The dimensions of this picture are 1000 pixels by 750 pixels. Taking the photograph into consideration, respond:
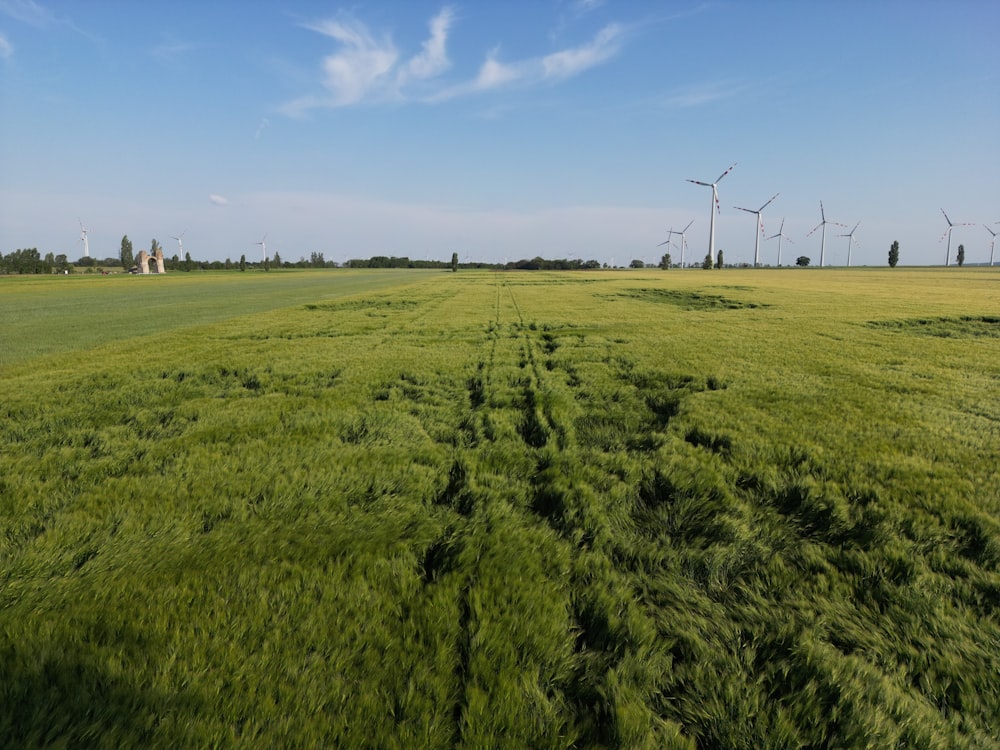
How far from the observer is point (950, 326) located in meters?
16.3

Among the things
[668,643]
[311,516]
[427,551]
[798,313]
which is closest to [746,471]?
[668,643]

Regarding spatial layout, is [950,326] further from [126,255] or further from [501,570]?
[126,255]

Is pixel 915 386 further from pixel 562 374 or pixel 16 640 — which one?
pixel 16 640

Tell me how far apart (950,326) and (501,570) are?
21.0 m

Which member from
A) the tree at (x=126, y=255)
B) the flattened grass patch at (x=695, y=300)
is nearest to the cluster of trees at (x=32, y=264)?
the tree at (x=126, y=255)

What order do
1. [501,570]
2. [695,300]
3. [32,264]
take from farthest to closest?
[32,264] < [695,300] < [501,570]

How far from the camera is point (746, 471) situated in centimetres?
440

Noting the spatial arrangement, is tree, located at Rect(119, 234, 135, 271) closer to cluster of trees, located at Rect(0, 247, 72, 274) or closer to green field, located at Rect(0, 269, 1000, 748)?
cluster of trees, located at Rect(0, 247, 72, 274)

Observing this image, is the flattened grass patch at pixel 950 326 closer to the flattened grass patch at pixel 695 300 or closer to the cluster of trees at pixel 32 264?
the flattened grass patch at pixel 695 300

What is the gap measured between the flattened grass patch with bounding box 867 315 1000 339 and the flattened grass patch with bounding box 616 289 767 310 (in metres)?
7.83

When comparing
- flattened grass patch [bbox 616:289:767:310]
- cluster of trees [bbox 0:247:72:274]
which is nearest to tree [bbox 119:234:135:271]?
cluster of trees [bbox 0:247:72:274]

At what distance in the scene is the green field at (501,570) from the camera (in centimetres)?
195

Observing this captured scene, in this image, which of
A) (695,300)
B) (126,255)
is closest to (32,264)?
(126,255)

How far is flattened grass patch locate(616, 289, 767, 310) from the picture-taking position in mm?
25509
